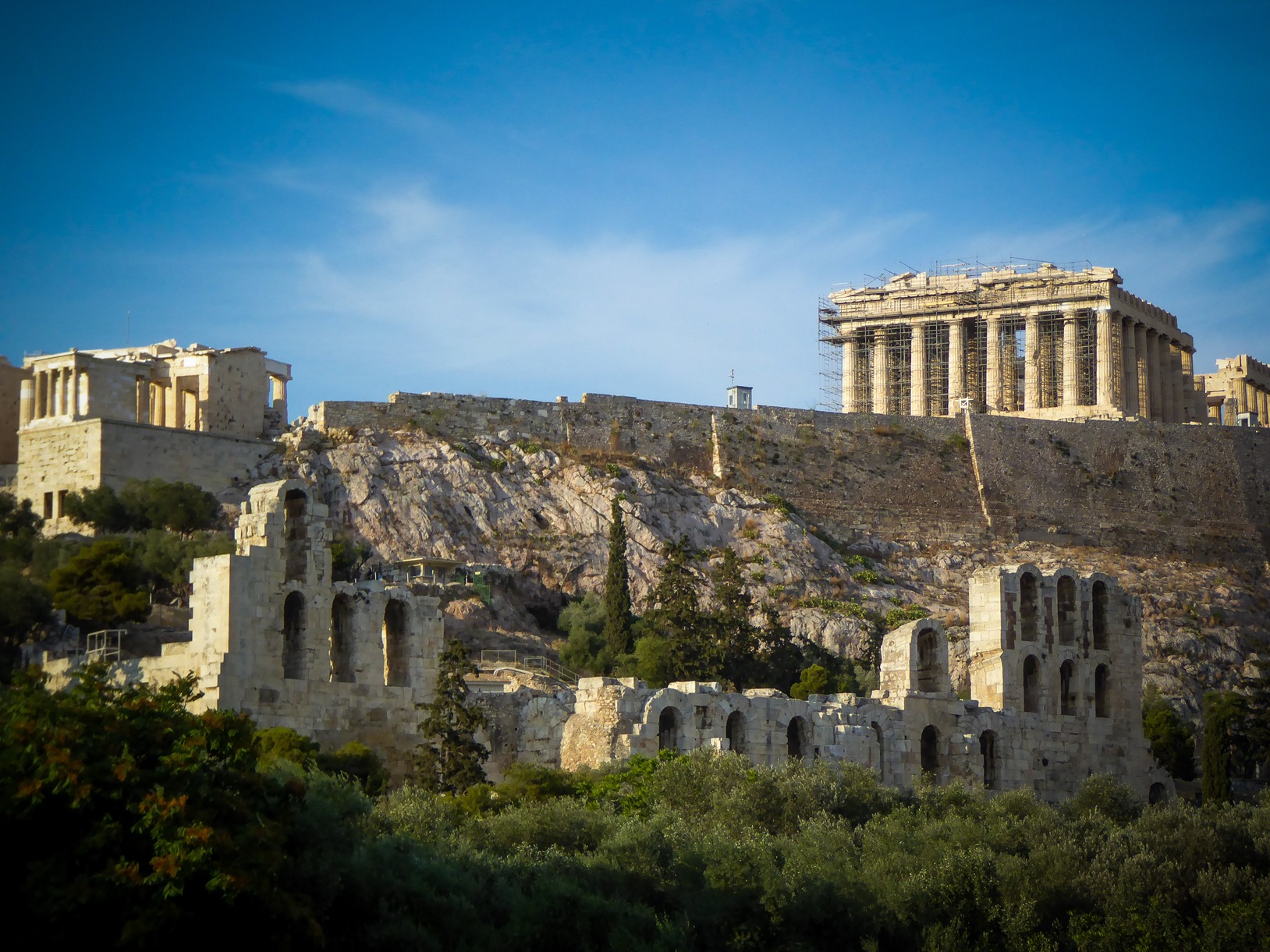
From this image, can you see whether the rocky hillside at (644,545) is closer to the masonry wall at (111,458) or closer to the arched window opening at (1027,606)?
the masonry wall at (111,458)

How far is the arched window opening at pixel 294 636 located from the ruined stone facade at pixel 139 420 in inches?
886

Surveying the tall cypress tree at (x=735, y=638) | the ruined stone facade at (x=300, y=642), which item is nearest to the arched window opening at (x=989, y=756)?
the tall cypress tree at (x=735, y=638)

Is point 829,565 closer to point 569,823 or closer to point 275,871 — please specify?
point 569,823

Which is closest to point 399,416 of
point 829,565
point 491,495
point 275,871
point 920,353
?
point 491,495

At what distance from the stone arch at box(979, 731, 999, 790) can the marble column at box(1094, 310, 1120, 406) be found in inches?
1602

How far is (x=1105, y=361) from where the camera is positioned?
8225 centimetres

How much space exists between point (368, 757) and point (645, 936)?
8.66 m

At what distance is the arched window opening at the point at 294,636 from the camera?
1378 inches

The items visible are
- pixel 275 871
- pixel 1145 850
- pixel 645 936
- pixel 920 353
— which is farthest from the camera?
pixel 920 353

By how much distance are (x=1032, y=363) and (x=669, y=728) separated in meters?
49.0

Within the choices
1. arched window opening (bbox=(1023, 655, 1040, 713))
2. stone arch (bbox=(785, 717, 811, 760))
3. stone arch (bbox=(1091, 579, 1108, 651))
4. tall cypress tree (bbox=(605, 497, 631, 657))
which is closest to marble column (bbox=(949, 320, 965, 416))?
tall cypress tree (bbox=(605, 497, 631, 657))

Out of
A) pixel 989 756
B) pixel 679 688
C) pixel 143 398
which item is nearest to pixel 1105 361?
pixel 143 398

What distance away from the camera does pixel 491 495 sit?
6256 centimetres

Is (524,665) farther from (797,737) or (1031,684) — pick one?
(1031,684)
